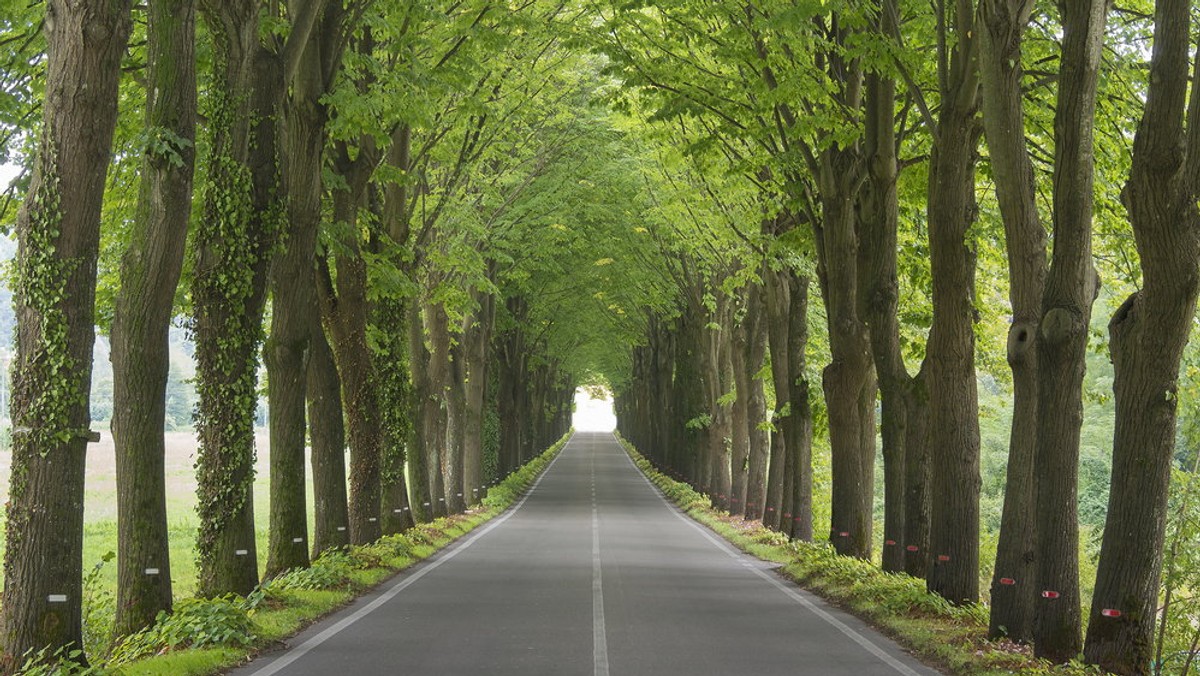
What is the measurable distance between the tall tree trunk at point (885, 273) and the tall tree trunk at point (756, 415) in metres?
14.4

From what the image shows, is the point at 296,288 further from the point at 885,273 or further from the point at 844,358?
the point at 844,358

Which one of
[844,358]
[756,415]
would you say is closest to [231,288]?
[844,358]

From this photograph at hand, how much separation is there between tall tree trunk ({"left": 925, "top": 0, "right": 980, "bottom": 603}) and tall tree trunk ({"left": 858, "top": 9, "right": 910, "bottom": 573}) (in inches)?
79.5

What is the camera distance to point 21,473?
29.4 feet

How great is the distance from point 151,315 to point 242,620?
2904 millimetres

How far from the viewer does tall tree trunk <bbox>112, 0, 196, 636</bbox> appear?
10711 mm

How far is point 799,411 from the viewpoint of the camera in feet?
80.7

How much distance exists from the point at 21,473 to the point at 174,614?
2886 millimetres

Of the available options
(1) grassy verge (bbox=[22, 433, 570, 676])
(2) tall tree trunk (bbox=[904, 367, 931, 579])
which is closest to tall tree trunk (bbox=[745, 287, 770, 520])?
(1) grassy verge (bbox=[22, 433, 570, 676])

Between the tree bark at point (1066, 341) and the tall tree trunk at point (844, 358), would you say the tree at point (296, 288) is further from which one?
the tree bark at point (1066, 341)

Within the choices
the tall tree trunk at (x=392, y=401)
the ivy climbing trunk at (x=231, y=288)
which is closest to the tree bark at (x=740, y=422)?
the tall tree trunk at (x=392, y=401)

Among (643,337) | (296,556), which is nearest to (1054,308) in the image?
(296,556)

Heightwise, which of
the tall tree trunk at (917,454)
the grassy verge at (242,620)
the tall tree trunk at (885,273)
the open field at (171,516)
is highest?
the tall tree trunk at (885,273)

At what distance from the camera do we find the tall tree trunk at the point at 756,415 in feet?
103
